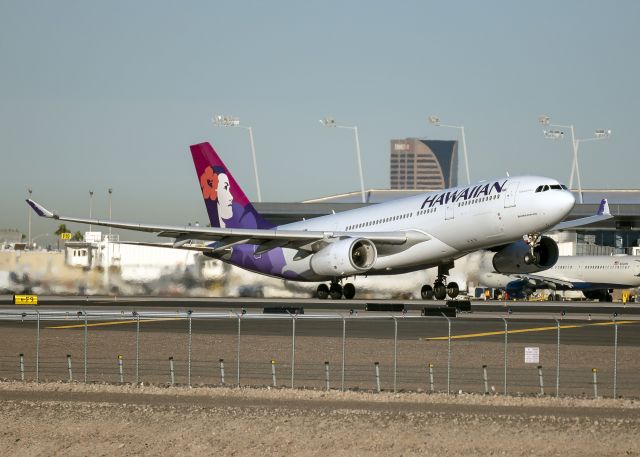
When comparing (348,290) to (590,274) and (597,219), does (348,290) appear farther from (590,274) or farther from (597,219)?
(590,274)

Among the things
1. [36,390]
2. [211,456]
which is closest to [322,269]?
[36,390]

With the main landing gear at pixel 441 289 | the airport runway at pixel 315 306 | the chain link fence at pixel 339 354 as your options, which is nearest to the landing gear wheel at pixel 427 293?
the main landing gear at pixel 441 289

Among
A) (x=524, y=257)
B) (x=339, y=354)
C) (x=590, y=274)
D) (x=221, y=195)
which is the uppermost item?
(x=221, y=195)

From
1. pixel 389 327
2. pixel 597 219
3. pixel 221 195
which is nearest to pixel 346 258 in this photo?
pixel 389 327

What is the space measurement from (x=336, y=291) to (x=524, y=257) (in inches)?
431

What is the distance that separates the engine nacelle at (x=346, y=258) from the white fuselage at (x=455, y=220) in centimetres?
73

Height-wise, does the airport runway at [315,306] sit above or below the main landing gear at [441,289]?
below

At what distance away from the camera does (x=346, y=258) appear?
58.9m

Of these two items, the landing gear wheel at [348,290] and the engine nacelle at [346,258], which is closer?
the engine nacelle at [346,258]

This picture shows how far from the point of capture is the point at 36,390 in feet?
97.8

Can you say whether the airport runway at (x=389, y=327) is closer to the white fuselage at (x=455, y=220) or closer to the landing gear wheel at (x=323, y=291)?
the white fuselage at (x=455, y=220)

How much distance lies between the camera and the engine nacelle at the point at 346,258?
59094mm

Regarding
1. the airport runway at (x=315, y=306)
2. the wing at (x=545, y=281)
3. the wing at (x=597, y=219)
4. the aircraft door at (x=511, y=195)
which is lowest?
the wing at (x=545, y=281)

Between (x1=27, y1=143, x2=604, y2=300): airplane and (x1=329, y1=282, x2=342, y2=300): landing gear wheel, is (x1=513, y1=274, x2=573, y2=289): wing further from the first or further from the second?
(x1=329, y1=282, x2=342, y2=300): landing gear wheel
